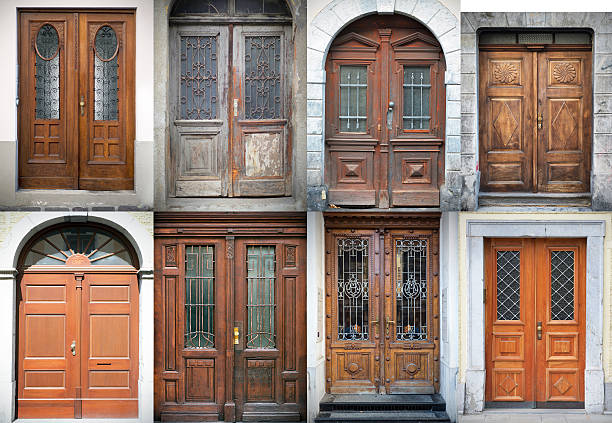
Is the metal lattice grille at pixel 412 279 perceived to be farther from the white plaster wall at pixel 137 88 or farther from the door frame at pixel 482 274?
the white plaster wall at pixel 137 88

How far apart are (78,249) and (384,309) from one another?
3909mm

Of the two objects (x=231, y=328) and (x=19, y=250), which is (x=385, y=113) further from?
(x=19, y=250)

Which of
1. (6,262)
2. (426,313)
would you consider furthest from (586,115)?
(6,262)

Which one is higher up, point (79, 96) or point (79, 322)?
point (79, 96)

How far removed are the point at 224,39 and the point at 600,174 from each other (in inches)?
192

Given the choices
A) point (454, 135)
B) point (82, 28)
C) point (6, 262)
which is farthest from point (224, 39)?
point (6, 262)

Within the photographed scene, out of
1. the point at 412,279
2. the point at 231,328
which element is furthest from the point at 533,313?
the point at 231,328

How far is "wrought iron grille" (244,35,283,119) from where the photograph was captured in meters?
10.2

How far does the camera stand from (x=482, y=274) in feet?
33.4

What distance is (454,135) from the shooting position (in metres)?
10.0

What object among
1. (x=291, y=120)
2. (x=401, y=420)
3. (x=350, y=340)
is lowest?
(x=401, y=420)

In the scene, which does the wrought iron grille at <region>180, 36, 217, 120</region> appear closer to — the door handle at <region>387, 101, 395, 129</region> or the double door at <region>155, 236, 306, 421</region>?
the double door at <region>155, 236, 306, 421</region>

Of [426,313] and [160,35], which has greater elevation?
[160,35]

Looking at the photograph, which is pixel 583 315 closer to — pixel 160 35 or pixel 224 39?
pixel 224 39
